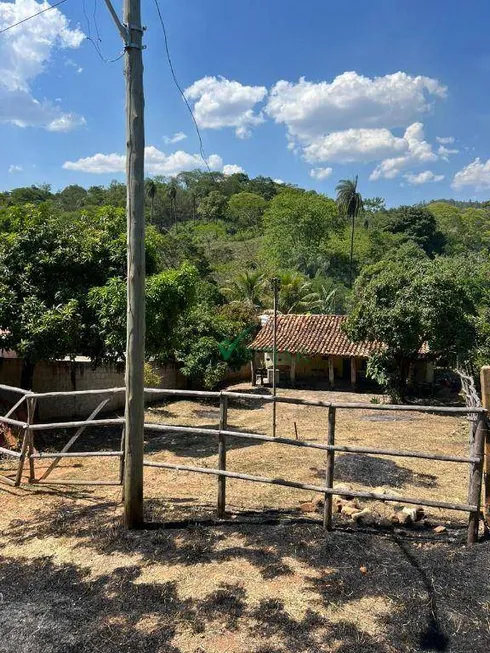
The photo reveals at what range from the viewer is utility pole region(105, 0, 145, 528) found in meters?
4.48

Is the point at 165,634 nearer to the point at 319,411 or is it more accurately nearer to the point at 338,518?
the point at 338,518

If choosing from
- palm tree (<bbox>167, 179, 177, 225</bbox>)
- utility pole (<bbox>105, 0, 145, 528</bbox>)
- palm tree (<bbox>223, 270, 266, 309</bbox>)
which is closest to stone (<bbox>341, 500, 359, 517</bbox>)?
utility pole (<bbox>105, 0, 145, 528</bbox>)

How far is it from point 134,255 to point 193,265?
7.50 m

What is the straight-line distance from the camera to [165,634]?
3.23 m

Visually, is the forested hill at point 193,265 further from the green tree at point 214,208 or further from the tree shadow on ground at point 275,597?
the tree shadow on ground at point 275,597

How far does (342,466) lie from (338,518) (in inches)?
110

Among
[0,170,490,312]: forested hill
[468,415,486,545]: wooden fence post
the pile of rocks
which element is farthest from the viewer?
[0,170,490,312]: forested hill

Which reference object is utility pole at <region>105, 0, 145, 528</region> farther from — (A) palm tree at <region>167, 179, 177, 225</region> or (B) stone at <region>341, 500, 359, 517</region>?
(A) palm tree at <region>167, 179, 177, 225</region>

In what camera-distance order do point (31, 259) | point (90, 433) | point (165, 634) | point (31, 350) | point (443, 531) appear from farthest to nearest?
1. point (90, 433)
2. point (31, 259)
3. point (31, 350)
4. point (443, 531)
5. point (165, 634)

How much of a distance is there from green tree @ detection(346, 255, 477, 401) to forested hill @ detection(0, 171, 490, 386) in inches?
24.1

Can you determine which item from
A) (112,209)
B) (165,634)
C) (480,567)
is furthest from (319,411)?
(165,634)

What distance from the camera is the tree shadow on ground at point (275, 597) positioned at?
3.19 metres

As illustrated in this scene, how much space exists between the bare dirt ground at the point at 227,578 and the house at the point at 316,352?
1524 centimetres

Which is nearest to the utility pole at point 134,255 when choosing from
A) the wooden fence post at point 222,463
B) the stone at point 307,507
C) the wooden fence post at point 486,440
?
the wooden fence post at point 222,463
